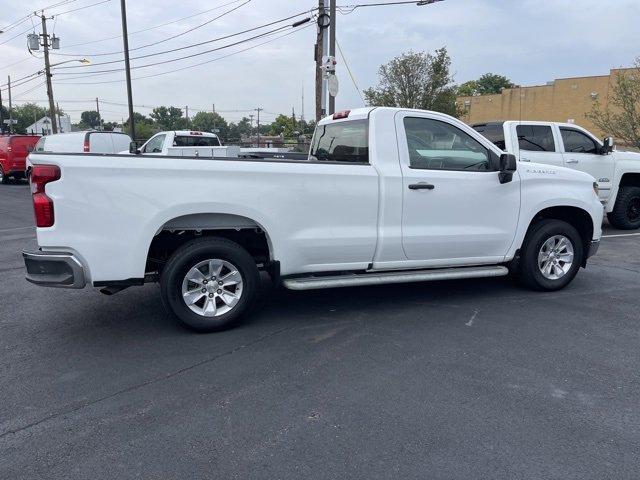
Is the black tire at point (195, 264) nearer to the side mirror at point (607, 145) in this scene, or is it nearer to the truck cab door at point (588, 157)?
the truck cab door at point (588, 157)

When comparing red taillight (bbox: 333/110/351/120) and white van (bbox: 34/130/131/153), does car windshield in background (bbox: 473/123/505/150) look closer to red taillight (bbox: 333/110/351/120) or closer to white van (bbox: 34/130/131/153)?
red taillight (bbox: 333/110/351/120)

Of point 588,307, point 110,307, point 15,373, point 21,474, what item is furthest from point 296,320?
point 588,307

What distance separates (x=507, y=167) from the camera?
17.1ft

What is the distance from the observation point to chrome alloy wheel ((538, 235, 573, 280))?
19.2 ft

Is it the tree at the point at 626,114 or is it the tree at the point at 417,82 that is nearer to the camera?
the tree at the point at 626,114

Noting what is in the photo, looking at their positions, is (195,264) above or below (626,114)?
below

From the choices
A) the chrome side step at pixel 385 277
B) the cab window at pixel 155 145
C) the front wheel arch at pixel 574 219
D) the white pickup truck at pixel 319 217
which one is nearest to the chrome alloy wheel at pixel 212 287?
the white pickup truck at pixel 319 217

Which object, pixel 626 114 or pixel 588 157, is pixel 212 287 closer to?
pixel 588 157

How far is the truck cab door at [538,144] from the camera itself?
375 inches

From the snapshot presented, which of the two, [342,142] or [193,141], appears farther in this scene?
[193,141]

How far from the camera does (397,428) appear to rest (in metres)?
3.11

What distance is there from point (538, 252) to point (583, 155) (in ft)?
17.1

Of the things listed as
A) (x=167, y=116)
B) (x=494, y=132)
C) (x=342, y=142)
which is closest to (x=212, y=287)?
(x=342, y=142)

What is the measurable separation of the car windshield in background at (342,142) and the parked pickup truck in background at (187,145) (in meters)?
9.07
